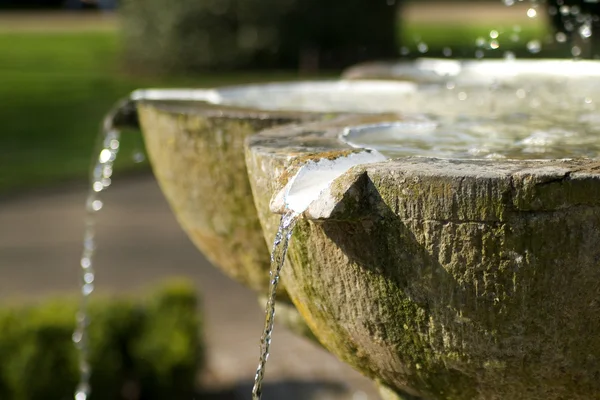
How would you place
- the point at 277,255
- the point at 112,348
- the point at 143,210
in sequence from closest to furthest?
the point at 277,255
the point at 112,348
the point at 143,210

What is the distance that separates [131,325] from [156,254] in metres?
2.20

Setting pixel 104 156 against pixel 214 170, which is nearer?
pixel 214 170

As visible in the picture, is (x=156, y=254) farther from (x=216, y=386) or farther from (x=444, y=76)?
(x=444, y=76)

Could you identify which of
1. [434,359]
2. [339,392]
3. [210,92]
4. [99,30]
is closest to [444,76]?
[210,92]

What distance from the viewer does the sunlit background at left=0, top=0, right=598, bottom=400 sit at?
410cm

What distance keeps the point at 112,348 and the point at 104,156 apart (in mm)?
1264

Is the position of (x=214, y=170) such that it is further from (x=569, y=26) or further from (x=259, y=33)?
(x=259, y=33)

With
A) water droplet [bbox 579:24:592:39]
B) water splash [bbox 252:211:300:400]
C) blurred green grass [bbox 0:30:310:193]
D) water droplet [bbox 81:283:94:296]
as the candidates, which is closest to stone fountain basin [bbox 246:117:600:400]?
water splash [bbox 252:211:300:400]

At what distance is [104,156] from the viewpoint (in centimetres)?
309

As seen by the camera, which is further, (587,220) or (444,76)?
(444,76)

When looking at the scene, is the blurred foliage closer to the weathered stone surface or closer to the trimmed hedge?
the trimmed hedge

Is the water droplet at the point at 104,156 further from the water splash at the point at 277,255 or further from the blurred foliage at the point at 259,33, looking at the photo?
the blurred foliage at the point at 259,33

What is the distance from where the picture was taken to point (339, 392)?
428 cm

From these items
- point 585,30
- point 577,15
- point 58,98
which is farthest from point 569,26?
point 58,98
